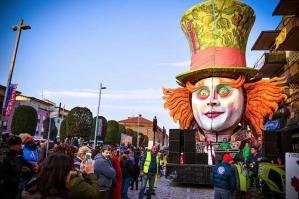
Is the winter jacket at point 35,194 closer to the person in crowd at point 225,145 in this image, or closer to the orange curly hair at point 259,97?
the orange curly hair at point 259,97

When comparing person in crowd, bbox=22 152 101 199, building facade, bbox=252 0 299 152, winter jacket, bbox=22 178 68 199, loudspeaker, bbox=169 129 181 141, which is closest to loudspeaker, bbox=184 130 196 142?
loudspeaker, bbox=169 129 181 141

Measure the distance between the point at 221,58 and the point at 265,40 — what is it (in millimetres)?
14331

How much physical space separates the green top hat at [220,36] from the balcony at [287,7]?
4.94 ft

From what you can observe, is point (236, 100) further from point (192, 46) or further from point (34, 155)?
point (34, 155)

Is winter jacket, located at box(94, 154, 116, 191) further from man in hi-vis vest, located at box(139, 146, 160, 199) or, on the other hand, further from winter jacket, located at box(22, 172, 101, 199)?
man in hi-vis vest, located at box(139, 146, 160, 199)

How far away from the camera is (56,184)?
8.58 feet

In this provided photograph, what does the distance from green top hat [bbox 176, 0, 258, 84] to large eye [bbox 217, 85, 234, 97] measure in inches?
28.1

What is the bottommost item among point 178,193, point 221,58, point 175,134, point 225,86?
point 178,193

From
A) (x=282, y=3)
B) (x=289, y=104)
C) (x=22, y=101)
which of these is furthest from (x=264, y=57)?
(x=22, y=101)

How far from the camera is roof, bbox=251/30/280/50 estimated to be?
28.3 m

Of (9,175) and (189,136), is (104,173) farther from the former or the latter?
(189,136)

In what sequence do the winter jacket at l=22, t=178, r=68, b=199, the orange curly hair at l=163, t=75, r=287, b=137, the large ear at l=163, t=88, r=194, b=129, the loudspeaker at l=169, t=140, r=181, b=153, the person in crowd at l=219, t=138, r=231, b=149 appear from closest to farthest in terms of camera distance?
the winter jacket at l=22, t=178, r=68, b=199 < the loudspeaker at l=169, t=140, r=181, b=153 < the orange curly hair at l=163, t=75, r=287, b=137 < the person in crowd at l=219, t=138, r=231, b=149 < the large ear at l=163, t=88, r=194, b=129

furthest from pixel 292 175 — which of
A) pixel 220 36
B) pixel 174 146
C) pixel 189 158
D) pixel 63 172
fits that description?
pixel 220 36

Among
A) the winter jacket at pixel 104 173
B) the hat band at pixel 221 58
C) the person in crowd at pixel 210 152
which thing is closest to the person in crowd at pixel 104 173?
the winter jacket at pixel 104 173
